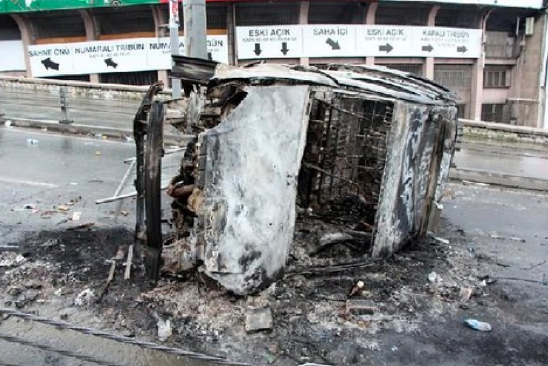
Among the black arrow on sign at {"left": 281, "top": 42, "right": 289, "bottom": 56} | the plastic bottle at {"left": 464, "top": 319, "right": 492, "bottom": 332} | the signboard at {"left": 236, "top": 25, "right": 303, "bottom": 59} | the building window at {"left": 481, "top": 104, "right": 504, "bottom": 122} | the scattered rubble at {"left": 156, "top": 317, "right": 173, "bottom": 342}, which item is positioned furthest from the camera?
the building window at {"left": 481, "top": 104, "right": 504, "bottom": 122}

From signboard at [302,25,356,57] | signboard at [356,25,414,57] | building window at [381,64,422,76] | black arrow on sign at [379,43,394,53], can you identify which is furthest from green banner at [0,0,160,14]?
building window at [381,64,422,76]

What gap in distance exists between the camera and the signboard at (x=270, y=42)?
69.4 ft

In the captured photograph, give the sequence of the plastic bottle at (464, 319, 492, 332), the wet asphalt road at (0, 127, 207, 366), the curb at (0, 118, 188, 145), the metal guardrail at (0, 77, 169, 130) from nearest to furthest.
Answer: the wet asphalt road at (0, 127, 207, 366) → the plastic bottle at (464, 319, 492, 332) → the curb at (0, 118, 188, 145) → the metal guardrail at (0, 77, 169, 130)

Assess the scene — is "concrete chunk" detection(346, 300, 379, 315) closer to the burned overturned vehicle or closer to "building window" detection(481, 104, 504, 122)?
the burned overturned vehicle

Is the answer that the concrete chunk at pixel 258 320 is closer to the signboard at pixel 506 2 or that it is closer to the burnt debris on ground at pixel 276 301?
the burnt debris on ground at pixel 276 301

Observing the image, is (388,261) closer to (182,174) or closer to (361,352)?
(361,352)

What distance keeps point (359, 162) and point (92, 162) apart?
19.3 feet

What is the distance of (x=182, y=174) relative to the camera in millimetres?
4262

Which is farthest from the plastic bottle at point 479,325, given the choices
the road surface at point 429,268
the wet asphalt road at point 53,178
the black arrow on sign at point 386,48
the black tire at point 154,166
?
the black arrow on sign at point 386,48

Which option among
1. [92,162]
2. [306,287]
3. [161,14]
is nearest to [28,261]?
[306,287]

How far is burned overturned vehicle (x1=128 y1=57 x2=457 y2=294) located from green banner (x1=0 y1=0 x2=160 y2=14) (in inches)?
743

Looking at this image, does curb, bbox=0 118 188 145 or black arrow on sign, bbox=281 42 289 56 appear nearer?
curb, bbox=0 118 188 145

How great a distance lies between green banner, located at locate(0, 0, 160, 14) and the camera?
2058 cm

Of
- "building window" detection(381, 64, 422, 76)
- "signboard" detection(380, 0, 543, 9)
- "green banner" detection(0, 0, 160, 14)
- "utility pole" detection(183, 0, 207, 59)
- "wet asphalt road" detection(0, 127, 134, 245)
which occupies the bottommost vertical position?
"wet asphalt road" detection(0, 127, 134, 245)
